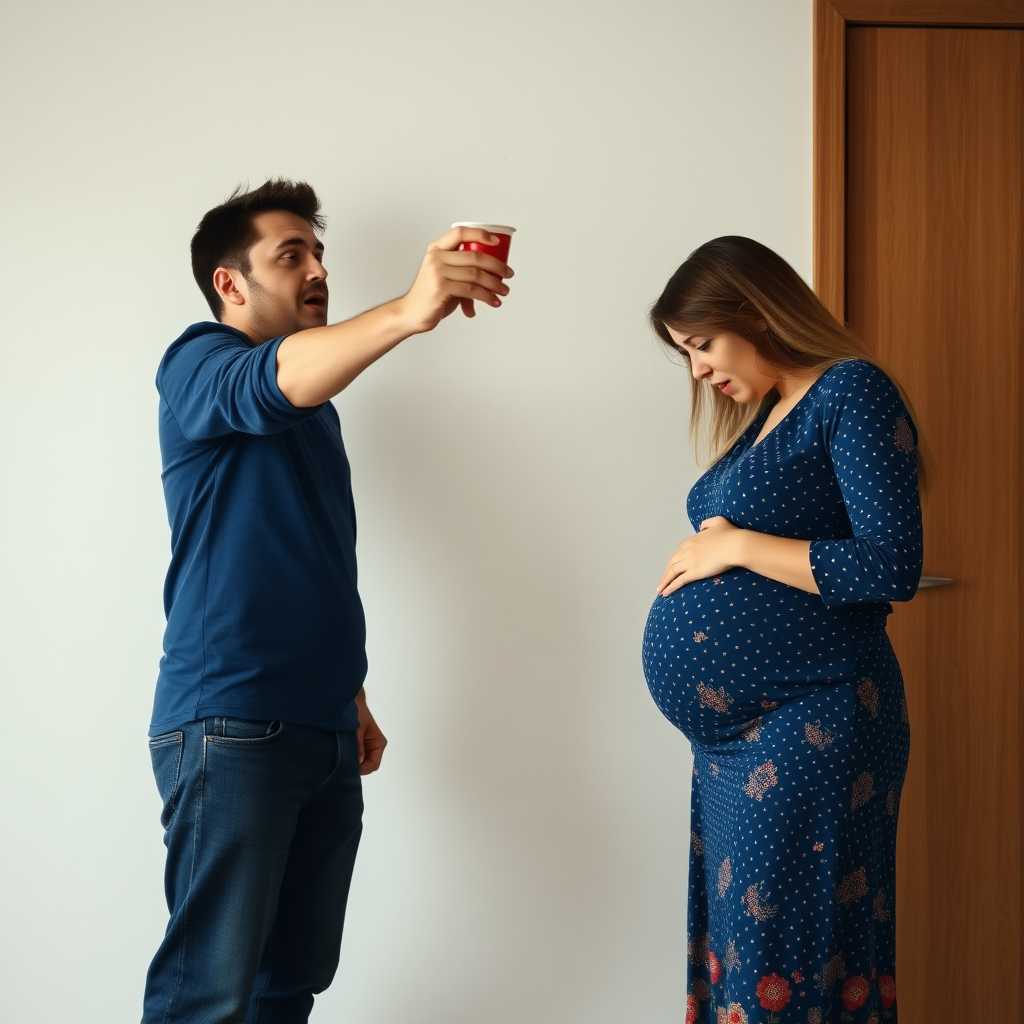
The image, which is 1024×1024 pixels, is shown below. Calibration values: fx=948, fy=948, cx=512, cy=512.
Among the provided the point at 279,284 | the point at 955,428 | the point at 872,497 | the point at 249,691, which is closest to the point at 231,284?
the point at 279,284

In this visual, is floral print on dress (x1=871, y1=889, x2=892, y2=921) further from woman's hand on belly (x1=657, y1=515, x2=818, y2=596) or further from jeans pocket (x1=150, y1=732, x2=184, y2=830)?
jeans pocket (x1=150, y1=732, x2=184, y2=830)

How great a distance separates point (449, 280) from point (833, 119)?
1104mm

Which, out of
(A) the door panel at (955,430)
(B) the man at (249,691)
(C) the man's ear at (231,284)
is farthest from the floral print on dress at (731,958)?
(C) the man's ear at (231,284)

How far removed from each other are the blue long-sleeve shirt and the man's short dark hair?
0.70 feet

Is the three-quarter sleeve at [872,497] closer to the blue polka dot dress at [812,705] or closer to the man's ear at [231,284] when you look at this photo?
the blue polka dot dress at [812,705]

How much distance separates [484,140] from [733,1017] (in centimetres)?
150

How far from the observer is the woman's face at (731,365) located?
4.51 feet

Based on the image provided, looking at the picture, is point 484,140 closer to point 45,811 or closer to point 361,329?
point 361,329

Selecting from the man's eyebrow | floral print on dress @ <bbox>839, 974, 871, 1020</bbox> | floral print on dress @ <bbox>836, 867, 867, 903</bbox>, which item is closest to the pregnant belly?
floral print on dress @ <bbox>836, 867, 867, 903</bbox>

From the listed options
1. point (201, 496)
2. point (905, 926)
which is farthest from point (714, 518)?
point (905, 926)

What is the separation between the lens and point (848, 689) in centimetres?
124

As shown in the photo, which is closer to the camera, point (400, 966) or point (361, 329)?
point (361, 329)

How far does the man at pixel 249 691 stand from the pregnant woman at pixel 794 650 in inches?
17.0

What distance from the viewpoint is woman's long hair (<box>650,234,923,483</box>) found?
133 centimetres
